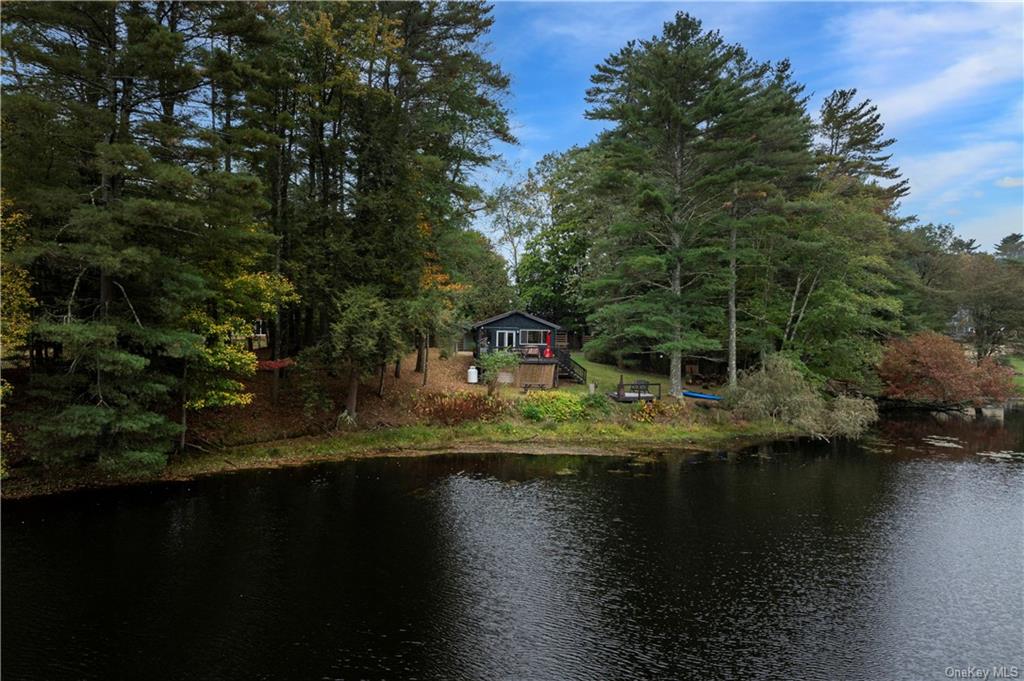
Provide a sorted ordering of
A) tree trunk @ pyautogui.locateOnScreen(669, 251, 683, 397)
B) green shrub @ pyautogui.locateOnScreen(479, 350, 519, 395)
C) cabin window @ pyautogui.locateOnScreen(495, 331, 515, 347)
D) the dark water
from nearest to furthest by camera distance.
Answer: the dark water
tree trunk @ pyautogui.locateOnScreen(669, 251, 683, 397)
green shrub @ pyautogui.locateOnScreen(479, 350, 519, 395)
cabin window @ pyautogui.locateOnScreen(495, 331, 515, 347)

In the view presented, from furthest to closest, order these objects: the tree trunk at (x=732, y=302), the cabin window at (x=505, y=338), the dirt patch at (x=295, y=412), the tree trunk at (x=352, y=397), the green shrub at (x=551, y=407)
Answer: the cabin window at (x=505, y=338) → the tree trunk at (x=732, y=302) → the green shrub at (x=551, y=407) → the tree trunk at (x=352, y=397) → the dirt patch at (x=295, y=412)

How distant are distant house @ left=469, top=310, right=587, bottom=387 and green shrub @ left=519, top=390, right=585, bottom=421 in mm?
4022

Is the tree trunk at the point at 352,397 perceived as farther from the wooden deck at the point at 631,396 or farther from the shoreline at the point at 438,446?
the wooden deck at the point at 631,396

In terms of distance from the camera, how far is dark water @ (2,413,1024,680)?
352 inches

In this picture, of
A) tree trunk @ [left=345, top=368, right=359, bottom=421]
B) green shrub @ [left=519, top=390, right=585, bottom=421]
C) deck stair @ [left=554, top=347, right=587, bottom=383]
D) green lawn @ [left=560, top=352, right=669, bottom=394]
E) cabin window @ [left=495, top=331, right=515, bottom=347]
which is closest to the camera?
tree trunk @ [left=345, top=368, right=359, bottom=421]

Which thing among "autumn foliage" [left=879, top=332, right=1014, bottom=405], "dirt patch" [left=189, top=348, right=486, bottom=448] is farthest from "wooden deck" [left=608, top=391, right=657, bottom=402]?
"autumn foliage" [left=879, top=332, right=1014, bottom=405]

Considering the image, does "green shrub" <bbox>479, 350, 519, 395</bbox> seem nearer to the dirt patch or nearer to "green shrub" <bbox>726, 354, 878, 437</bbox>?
the dirt patch

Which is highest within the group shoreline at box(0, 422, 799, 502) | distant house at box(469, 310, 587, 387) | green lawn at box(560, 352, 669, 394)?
distant house at box(469, 310, 587, 387)

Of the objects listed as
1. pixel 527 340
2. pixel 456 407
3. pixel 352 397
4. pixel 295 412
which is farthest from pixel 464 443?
pixel 527 340

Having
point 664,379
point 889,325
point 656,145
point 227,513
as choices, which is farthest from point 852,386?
point 227,513

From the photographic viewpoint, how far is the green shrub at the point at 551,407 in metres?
26.2

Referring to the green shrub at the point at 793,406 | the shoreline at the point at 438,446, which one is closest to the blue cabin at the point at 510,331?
the shoreline at the point at 438,446

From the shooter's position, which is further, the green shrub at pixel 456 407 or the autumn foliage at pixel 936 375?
the autumn foliage at pixel 936 375

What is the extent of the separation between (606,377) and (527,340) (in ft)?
19.0
